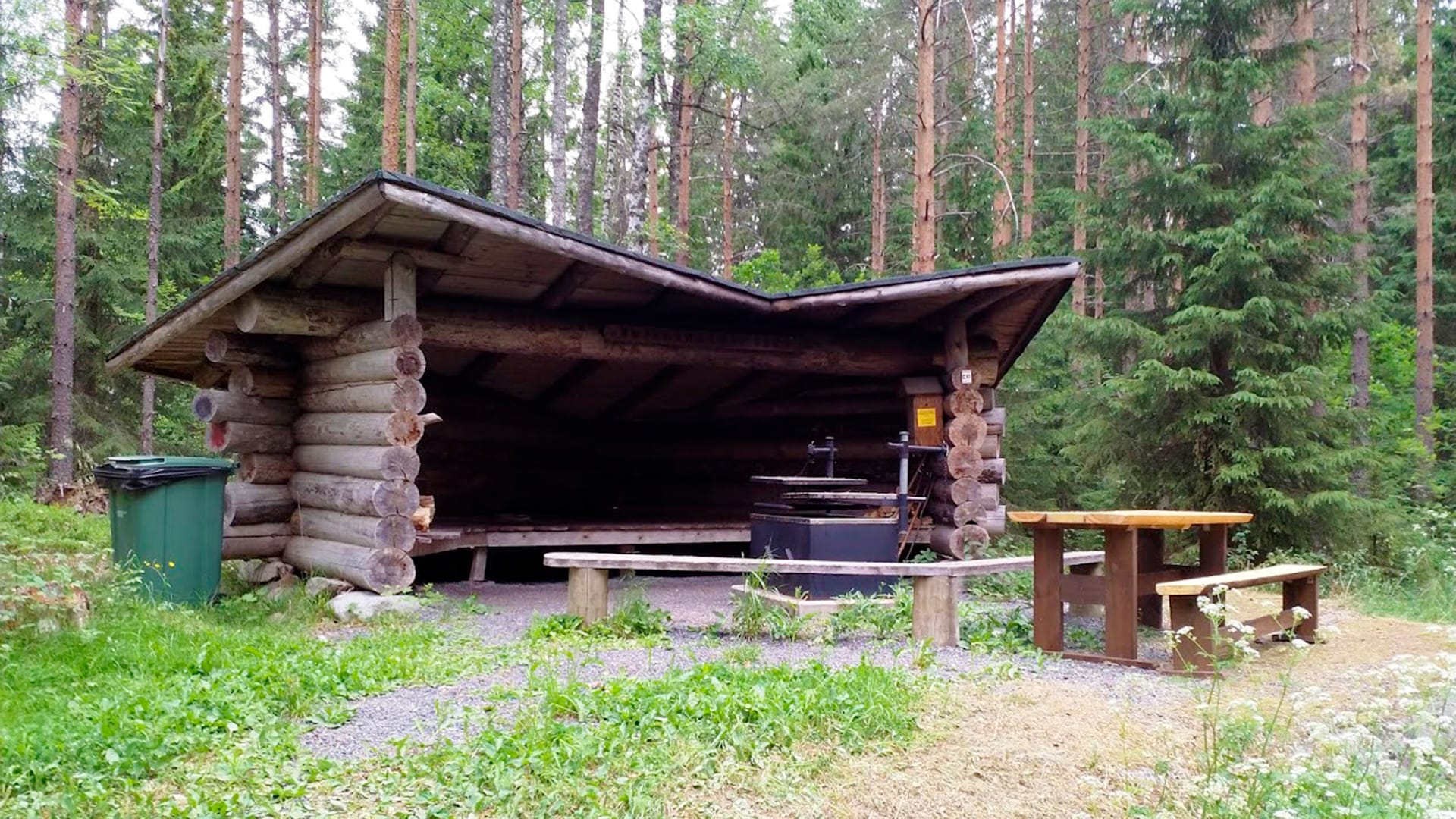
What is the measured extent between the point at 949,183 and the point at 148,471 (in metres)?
17.4

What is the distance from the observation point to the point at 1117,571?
551 cm

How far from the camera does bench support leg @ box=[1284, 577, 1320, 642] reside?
6379 millimetres

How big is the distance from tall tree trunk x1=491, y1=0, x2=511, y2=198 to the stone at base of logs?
9.13 metres

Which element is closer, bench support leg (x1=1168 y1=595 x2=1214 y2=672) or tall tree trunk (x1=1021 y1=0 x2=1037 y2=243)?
bench support leg (x1=1168 y1=595 x2=1214 y2=672)

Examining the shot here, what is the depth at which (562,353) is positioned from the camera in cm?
848

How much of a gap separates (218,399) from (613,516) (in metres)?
4.53

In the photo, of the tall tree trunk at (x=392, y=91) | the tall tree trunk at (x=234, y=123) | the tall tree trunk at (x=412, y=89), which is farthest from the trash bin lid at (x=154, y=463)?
the tall tree trunk at (x=412, y=89)

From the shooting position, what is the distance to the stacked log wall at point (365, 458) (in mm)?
7066

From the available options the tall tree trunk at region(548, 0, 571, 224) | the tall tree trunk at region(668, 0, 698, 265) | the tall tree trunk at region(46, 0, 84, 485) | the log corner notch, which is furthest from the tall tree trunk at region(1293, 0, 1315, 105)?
the tall tree trunk at region(46, 0, 84, 485)

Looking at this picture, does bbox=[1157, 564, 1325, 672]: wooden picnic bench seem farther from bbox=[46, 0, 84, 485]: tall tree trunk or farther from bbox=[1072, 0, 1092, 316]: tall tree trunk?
bbox=[46, 0, 84, 485]: tall tree trunk

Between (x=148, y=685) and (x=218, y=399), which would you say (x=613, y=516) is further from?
(x=148, y=685)

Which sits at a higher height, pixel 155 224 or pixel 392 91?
pixel 392 91

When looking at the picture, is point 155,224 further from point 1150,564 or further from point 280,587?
point 1150,564

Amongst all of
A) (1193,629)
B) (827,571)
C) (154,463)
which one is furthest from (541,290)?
(1193,629)
